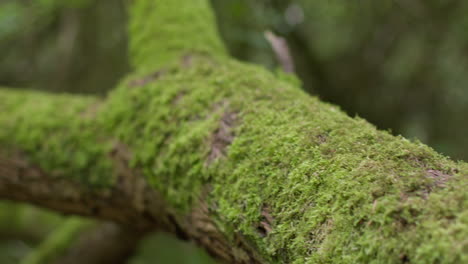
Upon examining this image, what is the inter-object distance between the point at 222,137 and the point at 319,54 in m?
4.13

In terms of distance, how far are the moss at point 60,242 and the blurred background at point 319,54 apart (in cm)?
61

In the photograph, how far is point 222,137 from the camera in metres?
1.68

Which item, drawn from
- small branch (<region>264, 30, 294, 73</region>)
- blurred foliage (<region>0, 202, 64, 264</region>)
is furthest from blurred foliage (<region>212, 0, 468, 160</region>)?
blurred foliage (<region>0, 202, 64, 264</region>)

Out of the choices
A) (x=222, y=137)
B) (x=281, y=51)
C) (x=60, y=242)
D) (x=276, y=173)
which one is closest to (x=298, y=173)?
(x=276, y=173)

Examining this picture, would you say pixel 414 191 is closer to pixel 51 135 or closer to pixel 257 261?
pixel 257 261

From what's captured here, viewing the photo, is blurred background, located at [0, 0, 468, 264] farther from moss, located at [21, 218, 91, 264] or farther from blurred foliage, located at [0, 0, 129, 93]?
moss, located at [21, 218, 91, 264]

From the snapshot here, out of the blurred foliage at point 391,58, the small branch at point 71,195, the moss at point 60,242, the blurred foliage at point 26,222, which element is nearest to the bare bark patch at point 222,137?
the small branch at point 71,195

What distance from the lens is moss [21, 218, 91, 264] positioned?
3828mm

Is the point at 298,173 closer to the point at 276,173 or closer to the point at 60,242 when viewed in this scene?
the point at 276,173

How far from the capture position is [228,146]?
1.61 meters

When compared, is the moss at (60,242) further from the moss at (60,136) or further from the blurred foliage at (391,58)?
the blurred foliage at (391,58)

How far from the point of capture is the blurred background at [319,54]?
4.19 m

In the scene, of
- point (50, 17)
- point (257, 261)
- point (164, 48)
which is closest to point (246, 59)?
point (164, 48)

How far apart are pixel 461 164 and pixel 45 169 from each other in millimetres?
2192
